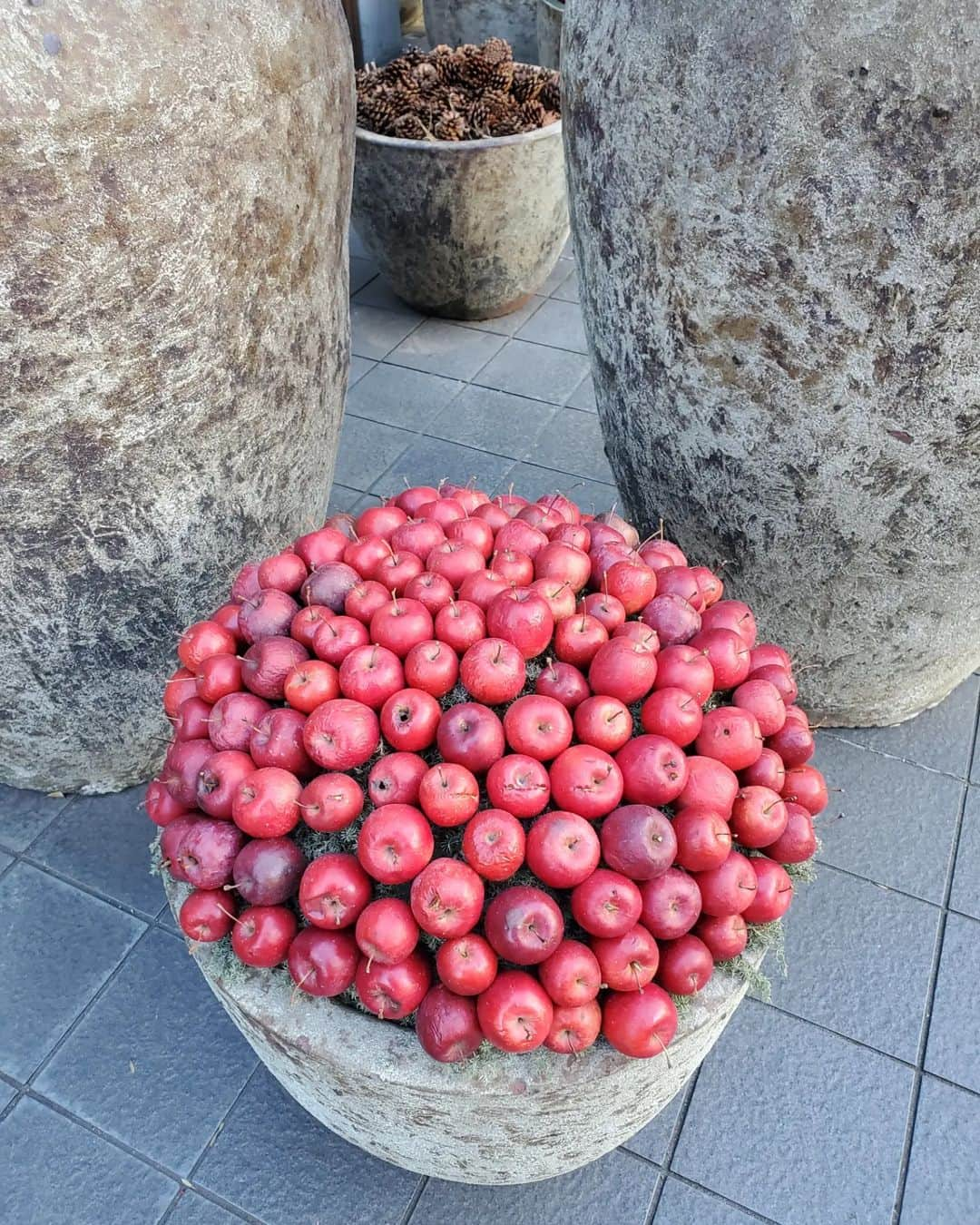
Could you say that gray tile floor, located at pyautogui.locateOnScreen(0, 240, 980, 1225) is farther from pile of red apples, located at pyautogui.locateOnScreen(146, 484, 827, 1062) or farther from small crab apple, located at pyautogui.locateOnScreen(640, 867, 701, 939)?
small crab apple, located at pyautogui.locateOnScreen(640, 867, 701, 939)

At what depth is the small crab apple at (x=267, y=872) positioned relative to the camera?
127 centimetres

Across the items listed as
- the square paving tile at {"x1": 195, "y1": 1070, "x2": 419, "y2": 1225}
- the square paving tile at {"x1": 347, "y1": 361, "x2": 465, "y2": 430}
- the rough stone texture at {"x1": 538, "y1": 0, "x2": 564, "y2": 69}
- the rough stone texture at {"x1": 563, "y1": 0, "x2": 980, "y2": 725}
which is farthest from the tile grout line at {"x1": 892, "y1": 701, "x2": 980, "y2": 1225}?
the rough stone texture at {"x1": 538, "y1": 0, "x2": 564, "y2": 69}

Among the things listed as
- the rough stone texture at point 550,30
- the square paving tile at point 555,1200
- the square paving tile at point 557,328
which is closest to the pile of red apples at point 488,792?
the square paving tile at point 555,1200

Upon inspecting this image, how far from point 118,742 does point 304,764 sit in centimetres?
110

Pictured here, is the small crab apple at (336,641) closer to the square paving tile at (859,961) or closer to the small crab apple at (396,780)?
the small crab apple at (396,780)

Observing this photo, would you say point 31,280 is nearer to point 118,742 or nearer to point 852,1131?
point 118,742

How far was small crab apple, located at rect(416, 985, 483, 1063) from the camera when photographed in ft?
3.95

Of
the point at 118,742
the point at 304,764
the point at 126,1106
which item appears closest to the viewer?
the point at 304,764

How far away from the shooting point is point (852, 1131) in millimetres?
1798

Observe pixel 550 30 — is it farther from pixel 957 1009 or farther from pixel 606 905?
pixel 606 905

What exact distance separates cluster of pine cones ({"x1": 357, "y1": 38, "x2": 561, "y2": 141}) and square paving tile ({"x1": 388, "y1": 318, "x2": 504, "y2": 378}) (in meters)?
0.74

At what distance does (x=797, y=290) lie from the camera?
62.9 inches

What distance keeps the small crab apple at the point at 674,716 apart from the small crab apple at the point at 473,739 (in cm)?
22

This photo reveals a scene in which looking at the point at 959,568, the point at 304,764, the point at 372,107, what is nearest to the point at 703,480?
the point at 959,568
